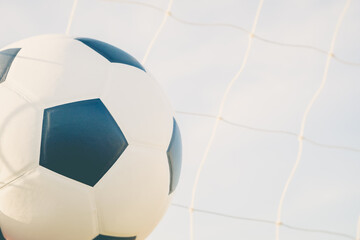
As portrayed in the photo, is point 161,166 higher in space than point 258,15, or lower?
lower

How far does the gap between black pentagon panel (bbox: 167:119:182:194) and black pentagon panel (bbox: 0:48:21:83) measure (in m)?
0.78

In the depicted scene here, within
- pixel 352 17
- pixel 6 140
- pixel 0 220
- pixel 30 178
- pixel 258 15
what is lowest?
pixel 0 220

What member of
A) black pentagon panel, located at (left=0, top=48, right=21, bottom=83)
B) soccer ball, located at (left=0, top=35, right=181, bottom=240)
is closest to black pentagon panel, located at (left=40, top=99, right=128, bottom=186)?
soccer ball, located at (left=0, top=35, right=181, bottom=240)

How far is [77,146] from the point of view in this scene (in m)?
1.53

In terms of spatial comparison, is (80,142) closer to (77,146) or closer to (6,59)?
(77,146)

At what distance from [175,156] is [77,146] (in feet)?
1.83

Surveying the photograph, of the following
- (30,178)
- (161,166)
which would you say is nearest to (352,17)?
(161,166)

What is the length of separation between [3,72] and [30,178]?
0.49 meters

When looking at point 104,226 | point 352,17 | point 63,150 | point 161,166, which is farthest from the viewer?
point 352,17

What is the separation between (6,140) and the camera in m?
1.53

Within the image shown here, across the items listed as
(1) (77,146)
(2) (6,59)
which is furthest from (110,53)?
(1) (77,146)

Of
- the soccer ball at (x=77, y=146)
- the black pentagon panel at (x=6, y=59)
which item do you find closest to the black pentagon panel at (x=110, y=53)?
the soccer ball at (x=77, y=146)

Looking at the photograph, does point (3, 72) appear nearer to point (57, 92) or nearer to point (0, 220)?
point (57, 92)

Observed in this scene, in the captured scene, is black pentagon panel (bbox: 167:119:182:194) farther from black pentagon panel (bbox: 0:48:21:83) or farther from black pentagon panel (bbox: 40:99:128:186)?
black pentagon panel (bbox: 0:48:21:83)
